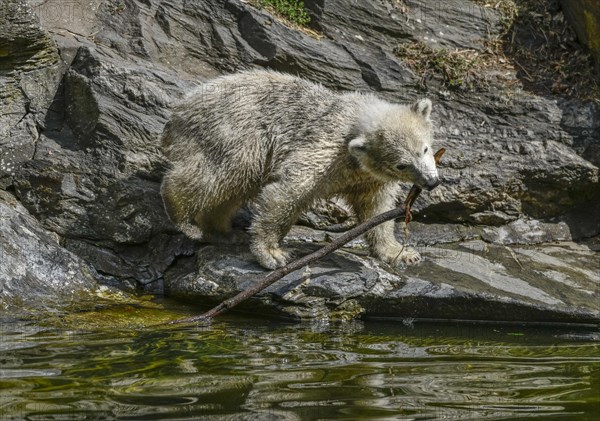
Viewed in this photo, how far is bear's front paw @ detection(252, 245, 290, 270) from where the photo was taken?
28.1 feet

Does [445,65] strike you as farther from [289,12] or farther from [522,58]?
[289,12]

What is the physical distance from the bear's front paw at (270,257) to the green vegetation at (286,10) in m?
4.16

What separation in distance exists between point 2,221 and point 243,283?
8.16ft

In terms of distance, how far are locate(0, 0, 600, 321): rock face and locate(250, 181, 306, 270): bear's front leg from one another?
1.19ft

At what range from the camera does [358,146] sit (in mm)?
8523

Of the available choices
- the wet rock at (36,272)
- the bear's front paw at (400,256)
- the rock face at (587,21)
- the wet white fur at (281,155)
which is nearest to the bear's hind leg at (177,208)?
the wet white fur at (281,155)

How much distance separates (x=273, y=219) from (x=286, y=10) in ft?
13.5

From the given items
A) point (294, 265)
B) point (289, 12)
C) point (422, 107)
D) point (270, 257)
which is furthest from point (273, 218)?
point (289, 12)

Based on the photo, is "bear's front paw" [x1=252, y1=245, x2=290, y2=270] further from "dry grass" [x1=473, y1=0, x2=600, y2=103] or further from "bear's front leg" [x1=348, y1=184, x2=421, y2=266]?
"dry grass" [x1=473, y1=0, x2=600, y2=103]

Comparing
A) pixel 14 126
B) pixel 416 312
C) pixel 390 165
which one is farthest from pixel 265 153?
pixel 14 126

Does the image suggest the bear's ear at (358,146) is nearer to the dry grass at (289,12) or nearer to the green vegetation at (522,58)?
the green vegetation at (522,58)

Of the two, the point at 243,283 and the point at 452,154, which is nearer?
the point at 243,283

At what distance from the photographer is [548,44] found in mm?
11930

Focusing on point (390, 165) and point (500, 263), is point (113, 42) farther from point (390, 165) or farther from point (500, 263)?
point (500, 263)
